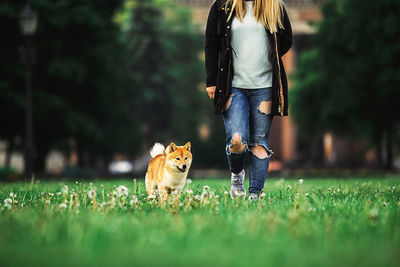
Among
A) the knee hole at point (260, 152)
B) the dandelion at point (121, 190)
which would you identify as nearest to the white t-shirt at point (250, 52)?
the knee hole at point (260, 152)

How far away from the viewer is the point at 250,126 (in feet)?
20.9

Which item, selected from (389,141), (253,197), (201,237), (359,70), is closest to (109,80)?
(359,70)

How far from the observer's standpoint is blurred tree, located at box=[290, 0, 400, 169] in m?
22.9

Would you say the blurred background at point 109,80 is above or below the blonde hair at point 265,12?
below

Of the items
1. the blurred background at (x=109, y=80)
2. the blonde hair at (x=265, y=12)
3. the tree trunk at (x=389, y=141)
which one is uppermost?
the blonde hair at (x=265, y=12)

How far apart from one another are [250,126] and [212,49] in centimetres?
97

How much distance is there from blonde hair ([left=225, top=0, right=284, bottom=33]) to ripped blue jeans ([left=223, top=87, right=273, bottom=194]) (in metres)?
0.70

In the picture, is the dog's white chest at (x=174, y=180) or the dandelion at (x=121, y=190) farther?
the dog's white chest at (x=174, y=180)

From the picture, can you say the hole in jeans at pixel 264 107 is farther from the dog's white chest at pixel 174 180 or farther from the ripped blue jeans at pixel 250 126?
the dog's white chest at pixel 174 180

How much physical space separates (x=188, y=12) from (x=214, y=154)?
39.2 ft

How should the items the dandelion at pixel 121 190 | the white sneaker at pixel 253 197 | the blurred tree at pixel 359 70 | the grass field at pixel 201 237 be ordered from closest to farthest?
the grass field at pixel 201 237
the dandelion at pixel 121 190
the white sneaker at pixel 253 197
the blurred tree at pixel 359 70

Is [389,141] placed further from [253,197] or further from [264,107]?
[253,197]

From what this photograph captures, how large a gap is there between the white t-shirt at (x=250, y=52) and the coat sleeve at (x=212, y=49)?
0.82ft

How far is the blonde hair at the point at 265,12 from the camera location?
6117 millimetres
